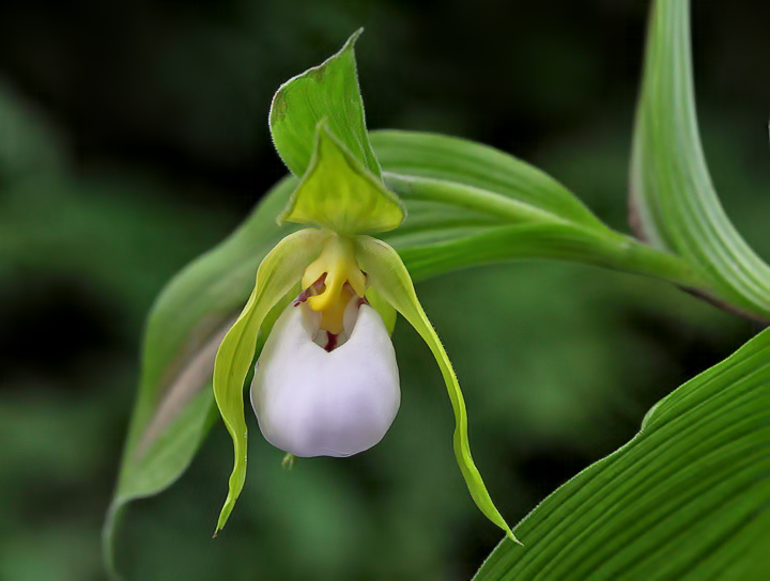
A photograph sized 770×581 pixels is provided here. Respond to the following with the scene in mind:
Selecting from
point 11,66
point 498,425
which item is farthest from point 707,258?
point 11,66

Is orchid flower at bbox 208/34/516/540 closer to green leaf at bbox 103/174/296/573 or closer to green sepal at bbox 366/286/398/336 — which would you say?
green sepal at bbox 366/286/398/336

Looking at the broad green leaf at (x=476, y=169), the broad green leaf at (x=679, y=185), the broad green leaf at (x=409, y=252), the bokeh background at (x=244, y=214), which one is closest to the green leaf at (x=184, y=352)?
the broad green leaf at (x=409, y=252)

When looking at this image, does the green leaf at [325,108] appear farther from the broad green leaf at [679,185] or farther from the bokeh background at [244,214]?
the bokeh background at [244,214]

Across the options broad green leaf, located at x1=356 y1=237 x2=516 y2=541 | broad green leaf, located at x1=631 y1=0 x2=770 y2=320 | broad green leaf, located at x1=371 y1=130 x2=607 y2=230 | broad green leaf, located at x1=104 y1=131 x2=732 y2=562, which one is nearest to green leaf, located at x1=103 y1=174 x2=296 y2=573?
broad green leaf, located at x1=104 y1=131 x2=732 y2=562

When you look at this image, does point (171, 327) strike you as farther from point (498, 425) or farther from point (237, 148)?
point (237, 148)

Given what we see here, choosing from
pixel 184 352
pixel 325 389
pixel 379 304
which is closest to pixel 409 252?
pixel 379 304

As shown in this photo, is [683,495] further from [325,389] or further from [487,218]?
[487,218]
